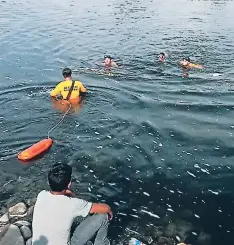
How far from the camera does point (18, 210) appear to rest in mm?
8594

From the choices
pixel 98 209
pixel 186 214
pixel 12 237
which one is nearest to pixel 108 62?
pixel 186 214

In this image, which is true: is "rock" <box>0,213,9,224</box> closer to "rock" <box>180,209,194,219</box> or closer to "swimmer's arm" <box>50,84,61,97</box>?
"rock" <box>180,209,194,219</box>

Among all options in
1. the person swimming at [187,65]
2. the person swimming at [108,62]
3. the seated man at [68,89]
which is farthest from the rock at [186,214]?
the person swimming at [108,62]

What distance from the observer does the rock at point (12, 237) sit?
7342mm

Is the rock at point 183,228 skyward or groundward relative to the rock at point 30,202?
groundward

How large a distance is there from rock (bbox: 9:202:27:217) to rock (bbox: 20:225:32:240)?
27.9 inches

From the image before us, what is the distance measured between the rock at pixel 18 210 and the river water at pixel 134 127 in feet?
1.40

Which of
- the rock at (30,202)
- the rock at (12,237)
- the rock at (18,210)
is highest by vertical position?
the rock at (12,237)

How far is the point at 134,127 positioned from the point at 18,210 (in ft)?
19.6

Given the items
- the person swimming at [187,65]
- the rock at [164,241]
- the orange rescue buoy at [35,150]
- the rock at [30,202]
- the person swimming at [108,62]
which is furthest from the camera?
the person swimming at [108,62]

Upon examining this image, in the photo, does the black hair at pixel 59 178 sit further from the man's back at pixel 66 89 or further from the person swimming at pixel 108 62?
the person swimming at pixel 108 62

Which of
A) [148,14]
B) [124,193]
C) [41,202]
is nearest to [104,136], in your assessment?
[124,193]

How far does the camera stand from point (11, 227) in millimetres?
7727

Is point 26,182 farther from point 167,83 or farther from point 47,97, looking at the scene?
point 167,83
